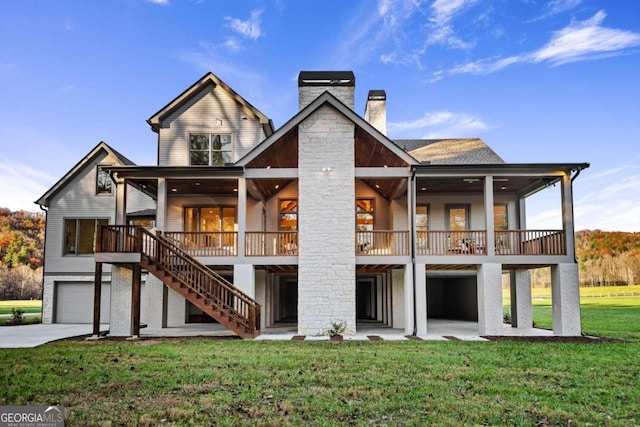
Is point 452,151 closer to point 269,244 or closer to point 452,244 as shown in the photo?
point 452,244

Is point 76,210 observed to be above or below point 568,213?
above

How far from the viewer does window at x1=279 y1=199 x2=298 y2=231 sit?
65.3 ft

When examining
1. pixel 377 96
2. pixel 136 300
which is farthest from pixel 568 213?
pixel 136 300

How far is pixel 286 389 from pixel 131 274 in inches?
434

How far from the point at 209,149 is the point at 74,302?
10.5m

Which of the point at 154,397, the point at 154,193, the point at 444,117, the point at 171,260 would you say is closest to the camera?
the point at 154,397

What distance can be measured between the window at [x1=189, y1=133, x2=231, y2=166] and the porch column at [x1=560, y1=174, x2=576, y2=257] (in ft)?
40.1

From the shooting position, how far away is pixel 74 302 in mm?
23328

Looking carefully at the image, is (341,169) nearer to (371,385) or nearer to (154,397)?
(371,385)

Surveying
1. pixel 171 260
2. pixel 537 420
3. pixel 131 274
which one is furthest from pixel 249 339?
pixel 537 420

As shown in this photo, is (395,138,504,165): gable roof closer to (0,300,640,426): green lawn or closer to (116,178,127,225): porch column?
(0,300,640,426): green lawn

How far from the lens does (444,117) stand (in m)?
38.0

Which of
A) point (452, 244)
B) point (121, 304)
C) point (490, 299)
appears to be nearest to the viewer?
point (490, 299)

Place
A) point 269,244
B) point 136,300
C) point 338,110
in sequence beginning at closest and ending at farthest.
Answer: point 136,300 → point 338,110 → point 269,244
